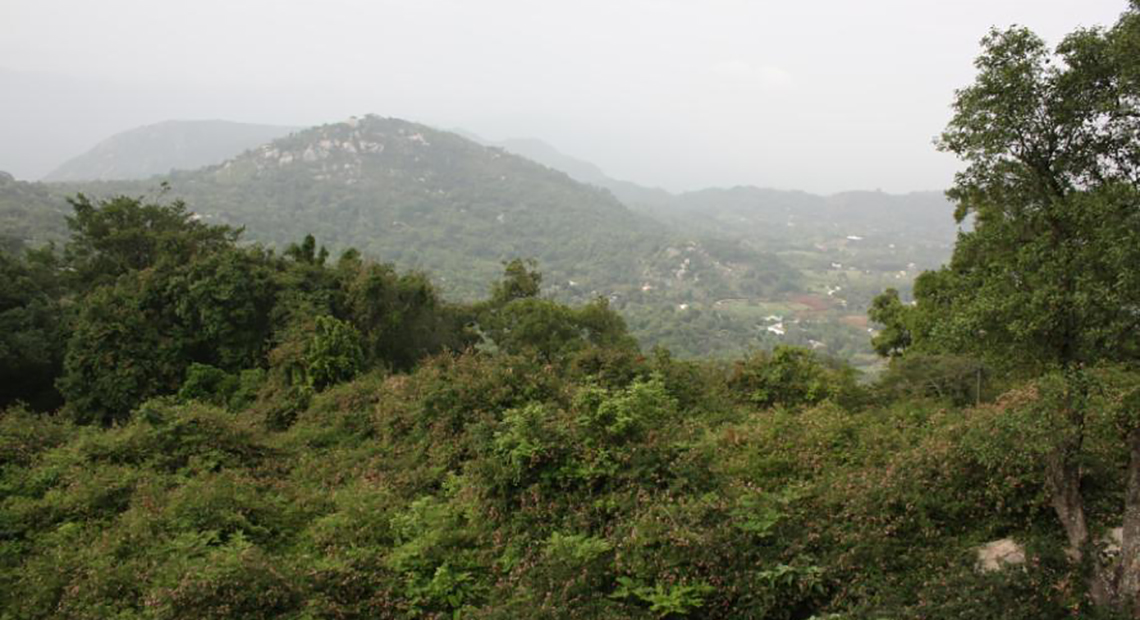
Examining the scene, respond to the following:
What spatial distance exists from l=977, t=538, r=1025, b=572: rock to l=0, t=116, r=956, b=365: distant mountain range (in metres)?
60.6

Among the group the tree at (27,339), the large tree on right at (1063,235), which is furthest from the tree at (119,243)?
the large tree on right at (1063,235)

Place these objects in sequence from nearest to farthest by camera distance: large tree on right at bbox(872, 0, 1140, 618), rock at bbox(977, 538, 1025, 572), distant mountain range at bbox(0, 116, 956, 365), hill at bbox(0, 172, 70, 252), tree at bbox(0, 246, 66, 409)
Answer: large tree on right at bbox(872, 0, 1140, 618)
rock at bbox(977, 538, 1025, 572)
tree at bbox(0, 246, 66, 409)
hill at bbox(0, 172, 70, 252)
distant mountain range at bbox(0, 116, 956, 365)

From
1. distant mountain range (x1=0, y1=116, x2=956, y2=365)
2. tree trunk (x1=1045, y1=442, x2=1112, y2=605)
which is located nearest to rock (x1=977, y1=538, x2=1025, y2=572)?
tree trunk (x1=1045, y1=442, x2=1112, y2=605)

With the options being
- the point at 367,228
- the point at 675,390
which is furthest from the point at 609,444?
the point at 367,228

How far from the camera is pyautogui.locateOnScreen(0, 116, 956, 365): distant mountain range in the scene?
279 feet

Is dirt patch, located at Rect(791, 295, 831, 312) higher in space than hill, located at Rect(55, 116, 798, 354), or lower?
lower

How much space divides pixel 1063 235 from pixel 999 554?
2.93 m

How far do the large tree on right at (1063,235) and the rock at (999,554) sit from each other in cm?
41

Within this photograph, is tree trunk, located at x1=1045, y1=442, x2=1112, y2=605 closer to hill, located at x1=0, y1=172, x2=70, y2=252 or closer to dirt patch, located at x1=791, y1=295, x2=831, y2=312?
hill, located at x1=0, y1=172, x2=70, y2=252

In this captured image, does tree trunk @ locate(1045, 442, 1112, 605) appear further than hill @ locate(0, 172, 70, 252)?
No

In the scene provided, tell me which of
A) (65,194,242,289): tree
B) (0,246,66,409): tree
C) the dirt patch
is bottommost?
the dirt patch

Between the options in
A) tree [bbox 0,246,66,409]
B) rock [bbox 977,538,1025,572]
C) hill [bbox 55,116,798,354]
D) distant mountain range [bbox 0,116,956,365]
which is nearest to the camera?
rock [bbox 977,538,1025,572]

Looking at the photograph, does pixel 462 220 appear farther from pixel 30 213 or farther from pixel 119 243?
pixel 119 243

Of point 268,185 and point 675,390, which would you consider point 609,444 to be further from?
point 268,185
